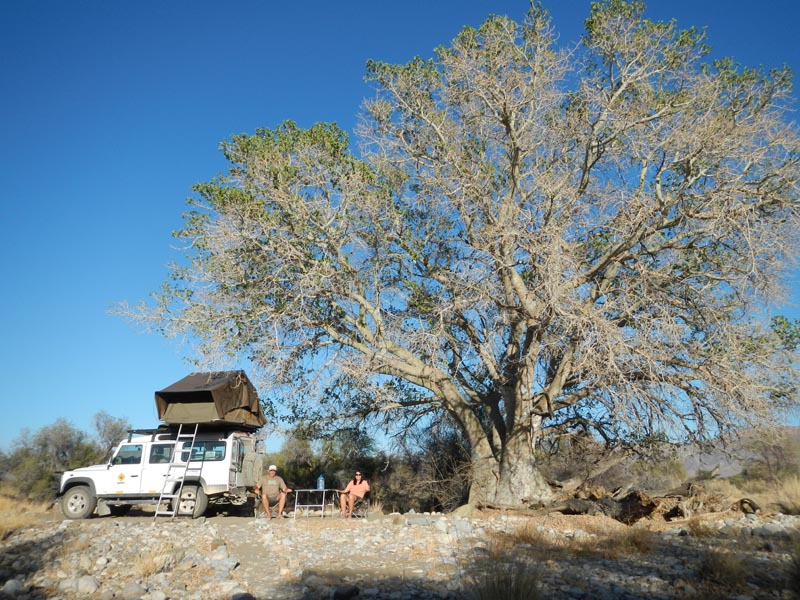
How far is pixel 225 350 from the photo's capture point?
14070 mm

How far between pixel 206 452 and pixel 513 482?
793 centimetres

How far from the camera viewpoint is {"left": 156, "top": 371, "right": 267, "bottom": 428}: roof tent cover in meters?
15.2

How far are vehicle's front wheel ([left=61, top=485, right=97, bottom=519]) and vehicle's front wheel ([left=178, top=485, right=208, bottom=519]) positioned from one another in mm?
2289

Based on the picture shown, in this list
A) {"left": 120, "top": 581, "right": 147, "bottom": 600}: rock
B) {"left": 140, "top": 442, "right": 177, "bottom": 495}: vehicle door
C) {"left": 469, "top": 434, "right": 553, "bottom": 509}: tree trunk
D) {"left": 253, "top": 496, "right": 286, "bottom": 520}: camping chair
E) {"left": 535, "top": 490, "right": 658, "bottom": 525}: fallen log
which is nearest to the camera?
{"left": 120, "top": 581, "right": 147, "bottom": 600}: rock

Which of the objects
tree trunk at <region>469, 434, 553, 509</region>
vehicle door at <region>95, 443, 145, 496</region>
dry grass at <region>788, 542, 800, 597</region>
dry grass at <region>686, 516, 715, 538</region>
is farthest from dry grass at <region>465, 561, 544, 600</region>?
vehicle door at <region>95, 443, 145, 496</region>

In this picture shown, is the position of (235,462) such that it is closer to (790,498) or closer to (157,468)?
(157,468)

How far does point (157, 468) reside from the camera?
15.3 m

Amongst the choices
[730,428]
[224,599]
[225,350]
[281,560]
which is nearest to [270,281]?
[225,350]

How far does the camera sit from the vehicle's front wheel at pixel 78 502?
14.8 m

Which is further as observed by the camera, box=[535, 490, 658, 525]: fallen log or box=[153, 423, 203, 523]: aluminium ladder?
box=[153, 423, 203, 523]: aluminium ladder

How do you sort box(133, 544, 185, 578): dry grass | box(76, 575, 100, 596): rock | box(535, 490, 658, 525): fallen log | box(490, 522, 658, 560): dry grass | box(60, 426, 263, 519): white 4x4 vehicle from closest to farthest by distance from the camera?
box(76, 575, 100, 596): rock → box(133, 544, 185, 578): dry grass → box(490, 522, 658, 560): dry grass → box(535, 490, 658, 525): fallen log → box(60, 426, 263, 519): white 4x4 vehicle

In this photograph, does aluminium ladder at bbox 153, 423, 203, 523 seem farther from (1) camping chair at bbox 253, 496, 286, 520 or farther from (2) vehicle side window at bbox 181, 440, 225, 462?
(1) camping chair at bbox 253, 496, 286, 520

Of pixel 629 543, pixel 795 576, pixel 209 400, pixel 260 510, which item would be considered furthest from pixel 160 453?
pixel 795 576

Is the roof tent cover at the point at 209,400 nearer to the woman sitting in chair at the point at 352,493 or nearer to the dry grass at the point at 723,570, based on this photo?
the woman sitting in chair at the point at 352,493
